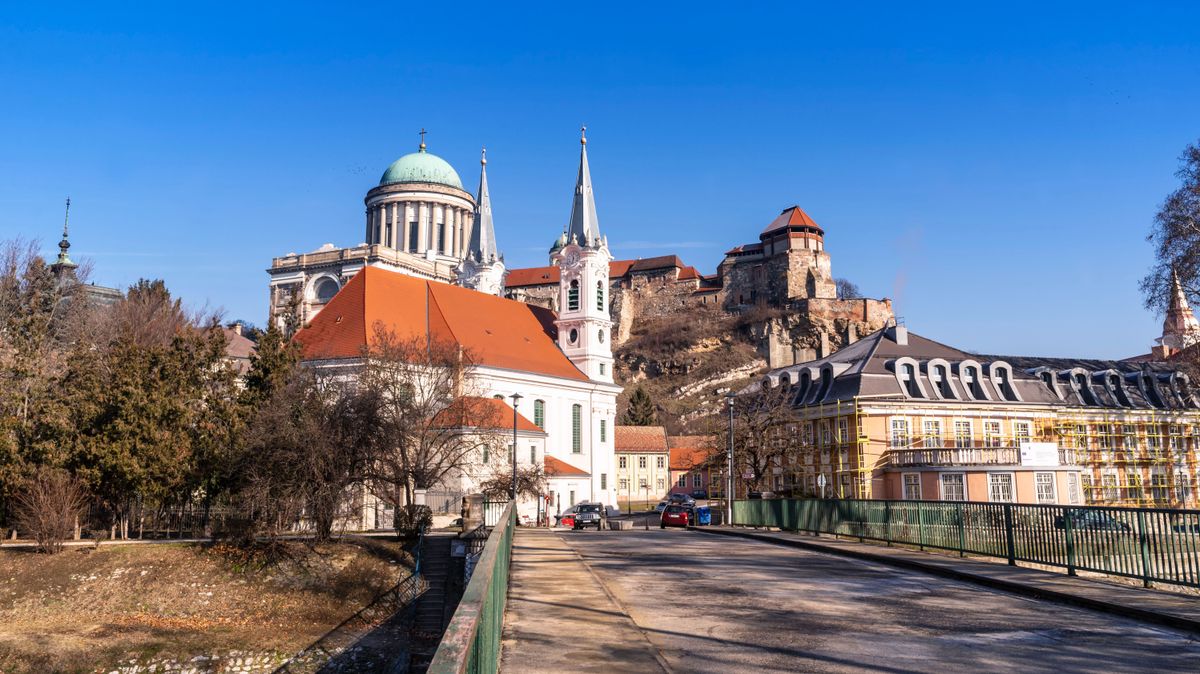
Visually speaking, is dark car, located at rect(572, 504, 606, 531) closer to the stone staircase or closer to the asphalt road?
the stone staircase

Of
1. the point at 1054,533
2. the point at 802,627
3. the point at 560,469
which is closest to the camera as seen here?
the point at 802,627

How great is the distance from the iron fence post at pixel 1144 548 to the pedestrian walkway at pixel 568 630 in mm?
7776

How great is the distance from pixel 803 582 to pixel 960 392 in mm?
Result: 39744

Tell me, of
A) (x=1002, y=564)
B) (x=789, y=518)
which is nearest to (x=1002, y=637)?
(x=1002, y=564)

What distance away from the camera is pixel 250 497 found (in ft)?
112

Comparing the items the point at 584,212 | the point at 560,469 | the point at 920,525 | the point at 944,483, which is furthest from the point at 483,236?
the point at 920,525

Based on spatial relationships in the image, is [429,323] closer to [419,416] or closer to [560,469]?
[560,469]

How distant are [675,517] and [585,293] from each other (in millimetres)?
27461

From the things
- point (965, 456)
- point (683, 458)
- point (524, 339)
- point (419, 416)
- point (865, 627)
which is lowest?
point (865, 627)

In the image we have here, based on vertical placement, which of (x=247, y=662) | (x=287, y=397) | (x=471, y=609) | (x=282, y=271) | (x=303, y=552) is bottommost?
(x=247, y=662)

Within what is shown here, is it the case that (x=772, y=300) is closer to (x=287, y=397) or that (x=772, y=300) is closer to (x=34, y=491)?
(x=287, y=397)

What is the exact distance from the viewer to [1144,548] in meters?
13.0

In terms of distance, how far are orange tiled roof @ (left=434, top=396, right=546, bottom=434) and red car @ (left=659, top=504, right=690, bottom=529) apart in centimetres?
1011

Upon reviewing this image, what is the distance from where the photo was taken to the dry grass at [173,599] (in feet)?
84.0
